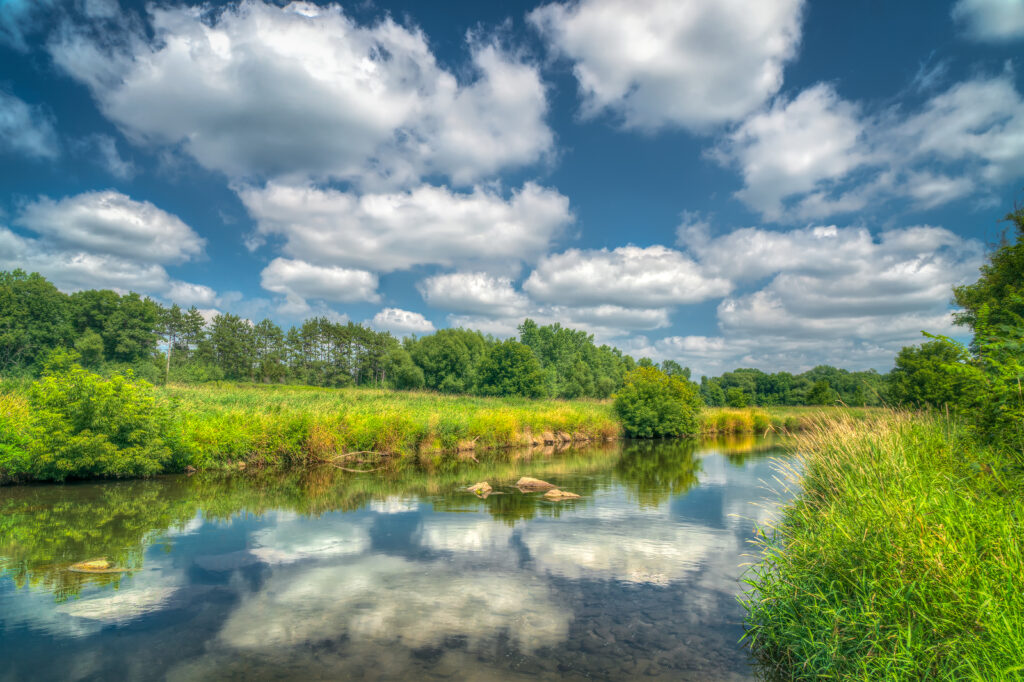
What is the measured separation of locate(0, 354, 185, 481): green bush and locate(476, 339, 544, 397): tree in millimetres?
39923

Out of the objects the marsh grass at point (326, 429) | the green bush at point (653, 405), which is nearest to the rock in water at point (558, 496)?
the marsh grass at point (326, 429)

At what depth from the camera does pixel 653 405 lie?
38.6 m

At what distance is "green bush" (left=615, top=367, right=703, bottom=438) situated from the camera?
1502 inches

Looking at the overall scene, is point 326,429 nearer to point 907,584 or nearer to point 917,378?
point 907,584

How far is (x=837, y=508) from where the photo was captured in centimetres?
648

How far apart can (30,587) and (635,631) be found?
9.08 m

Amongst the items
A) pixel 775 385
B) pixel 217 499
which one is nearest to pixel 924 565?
pixel 217 499

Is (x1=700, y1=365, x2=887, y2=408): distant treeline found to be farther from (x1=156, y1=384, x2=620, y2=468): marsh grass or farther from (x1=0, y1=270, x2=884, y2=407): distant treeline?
(x1=156, y1=384, x2=620, y2=468): marsh grass

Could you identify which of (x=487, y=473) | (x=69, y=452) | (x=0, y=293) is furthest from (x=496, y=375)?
(x=0, y=293)

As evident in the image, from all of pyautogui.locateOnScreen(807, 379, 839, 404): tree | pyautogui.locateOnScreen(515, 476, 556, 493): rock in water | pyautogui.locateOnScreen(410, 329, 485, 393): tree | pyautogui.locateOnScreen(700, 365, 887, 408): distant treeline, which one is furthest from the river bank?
pyautogui.locateOnScreen(700, 365, 887, 408): distant treeline

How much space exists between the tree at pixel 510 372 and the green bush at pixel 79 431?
131ft

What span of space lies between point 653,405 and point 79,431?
3386 cm

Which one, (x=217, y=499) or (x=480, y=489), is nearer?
(x=217, y=499)

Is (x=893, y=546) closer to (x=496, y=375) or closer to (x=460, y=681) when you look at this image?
(x=460, y=681)
